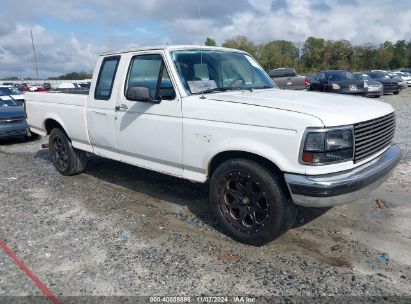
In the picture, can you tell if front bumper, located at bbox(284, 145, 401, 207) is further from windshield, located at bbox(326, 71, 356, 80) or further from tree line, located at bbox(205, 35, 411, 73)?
tree line, located at bbox(205, 35, 411, 73)

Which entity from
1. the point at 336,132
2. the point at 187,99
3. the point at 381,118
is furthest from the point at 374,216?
the point at 187,99

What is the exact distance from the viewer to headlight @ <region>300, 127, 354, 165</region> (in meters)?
3.22

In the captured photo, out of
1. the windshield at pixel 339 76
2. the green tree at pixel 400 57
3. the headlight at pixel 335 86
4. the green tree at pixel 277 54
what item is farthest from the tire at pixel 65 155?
the green tree at pixel 400 57

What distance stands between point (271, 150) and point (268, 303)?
131 cm

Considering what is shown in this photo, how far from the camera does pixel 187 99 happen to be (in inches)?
161

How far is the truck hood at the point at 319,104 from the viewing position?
3.31m

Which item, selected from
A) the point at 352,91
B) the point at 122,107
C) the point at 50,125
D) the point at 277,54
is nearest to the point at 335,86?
the point at 352,91

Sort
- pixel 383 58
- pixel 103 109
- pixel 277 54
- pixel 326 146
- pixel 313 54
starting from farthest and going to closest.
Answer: pixel 313 54
pixel 277 54
pixel 383 58
pixel 103 109
pixel 326 146

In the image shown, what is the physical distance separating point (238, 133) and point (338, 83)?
47.9 ft

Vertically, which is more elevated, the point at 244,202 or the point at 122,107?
the point at 122,107

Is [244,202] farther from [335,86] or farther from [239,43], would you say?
[239,43]

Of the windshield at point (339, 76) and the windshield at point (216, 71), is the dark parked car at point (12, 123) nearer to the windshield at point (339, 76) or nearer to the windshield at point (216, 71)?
the windshield at point (216, 71)

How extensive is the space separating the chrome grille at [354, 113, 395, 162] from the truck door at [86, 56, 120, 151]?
122 inches

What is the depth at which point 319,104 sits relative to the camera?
11.9ft
